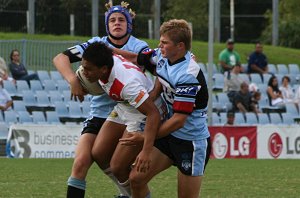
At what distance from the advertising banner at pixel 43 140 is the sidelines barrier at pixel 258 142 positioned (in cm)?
301

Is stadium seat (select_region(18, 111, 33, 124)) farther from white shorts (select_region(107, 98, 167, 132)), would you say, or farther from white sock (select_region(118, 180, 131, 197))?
white shorts (select_region(107, 98, 167, 132))

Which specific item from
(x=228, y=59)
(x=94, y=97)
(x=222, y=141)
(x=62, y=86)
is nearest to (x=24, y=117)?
(x=62, y=86)

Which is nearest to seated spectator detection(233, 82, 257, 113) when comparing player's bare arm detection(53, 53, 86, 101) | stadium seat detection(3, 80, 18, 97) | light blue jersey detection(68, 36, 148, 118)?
stadium seat detection(3, 80, 18, 97)

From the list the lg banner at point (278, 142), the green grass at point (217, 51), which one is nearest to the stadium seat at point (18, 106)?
the lg banner at point (278, 142)

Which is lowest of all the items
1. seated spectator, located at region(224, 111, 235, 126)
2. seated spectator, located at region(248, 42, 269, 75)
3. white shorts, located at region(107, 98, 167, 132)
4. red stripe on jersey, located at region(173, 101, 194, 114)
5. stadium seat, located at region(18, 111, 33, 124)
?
seated spectator, located at region(224, 111, 235, 126)

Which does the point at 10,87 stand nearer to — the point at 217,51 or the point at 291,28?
the point at 217,51

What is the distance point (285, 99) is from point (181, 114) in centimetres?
1680

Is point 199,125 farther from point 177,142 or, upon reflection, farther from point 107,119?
point 107,119

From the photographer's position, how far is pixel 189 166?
7.29 m

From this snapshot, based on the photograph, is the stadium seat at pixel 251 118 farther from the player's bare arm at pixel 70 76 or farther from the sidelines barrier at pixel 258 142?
the player's bare arm at pixel 70 76

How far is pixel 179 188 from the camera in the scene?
7340mm

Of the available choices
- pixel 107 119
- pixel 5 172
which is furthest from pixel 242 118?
pixel 107 119

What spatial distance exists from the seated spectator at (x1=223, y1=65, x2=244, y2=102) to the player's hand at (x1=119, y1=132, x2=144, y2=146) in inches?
592

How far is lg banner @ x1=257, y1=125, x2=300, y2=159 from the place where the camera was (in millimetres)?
19188
